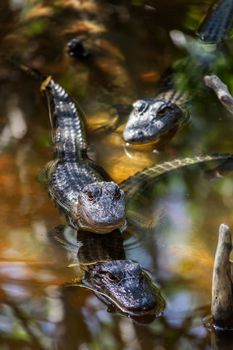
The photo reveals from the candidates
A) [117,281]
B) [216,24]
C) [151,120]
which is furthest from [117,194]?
[216,24]

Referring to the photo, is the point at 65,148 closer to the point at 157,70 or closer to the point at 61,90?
the point at 61,90

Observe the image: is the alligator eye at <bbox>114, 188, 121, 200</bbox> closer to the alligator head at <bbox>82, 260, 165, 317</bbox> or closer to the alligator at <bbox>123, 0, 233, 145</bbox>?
the alligator head at <bbox>82, 260, 165, 317</bbox>

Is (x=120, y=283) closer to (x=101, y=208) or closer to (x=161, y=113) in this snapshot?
(x=101, y=208)

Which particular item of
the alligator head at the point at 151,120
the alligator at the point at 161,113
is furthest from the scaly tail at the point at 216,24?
the alligator head at the point at 151,120

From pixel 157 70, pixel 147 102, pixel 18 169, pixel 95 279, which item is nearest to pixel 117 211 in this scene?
pixel 95 279

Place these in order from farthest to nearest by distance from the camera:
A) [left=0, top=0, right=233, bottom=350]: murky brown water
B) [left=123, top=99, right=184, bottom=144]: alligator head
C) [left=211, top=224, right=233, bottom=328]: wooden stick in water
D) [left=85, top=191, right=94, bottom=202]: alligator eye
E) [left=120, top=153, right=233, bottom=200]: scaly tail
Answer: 1. [left=123, top=99, right=184, bottom=144]: alligator head
2. [left=120, top=153, right=233, bottom=200]: scaly tail
3. [left=85, top=191, right=94, bottom=202]: alligator eye
4. [left=0, top=0, right=233, bottom=350]: murky brown water
5. [left=211, top=224, right=233, bottom=328]: wooden stick in water

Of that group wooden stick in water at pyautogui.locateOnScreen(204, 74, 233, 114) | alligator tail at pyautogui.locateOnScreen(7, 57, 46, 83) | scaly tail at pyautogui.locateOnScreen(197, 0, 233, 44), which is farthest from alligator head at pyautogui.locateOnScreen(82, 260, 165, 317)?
scaly tail at pyautogui.locateOnScreen(197, 0, 233, 44)

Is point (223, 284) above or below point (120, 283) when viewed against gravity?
above
